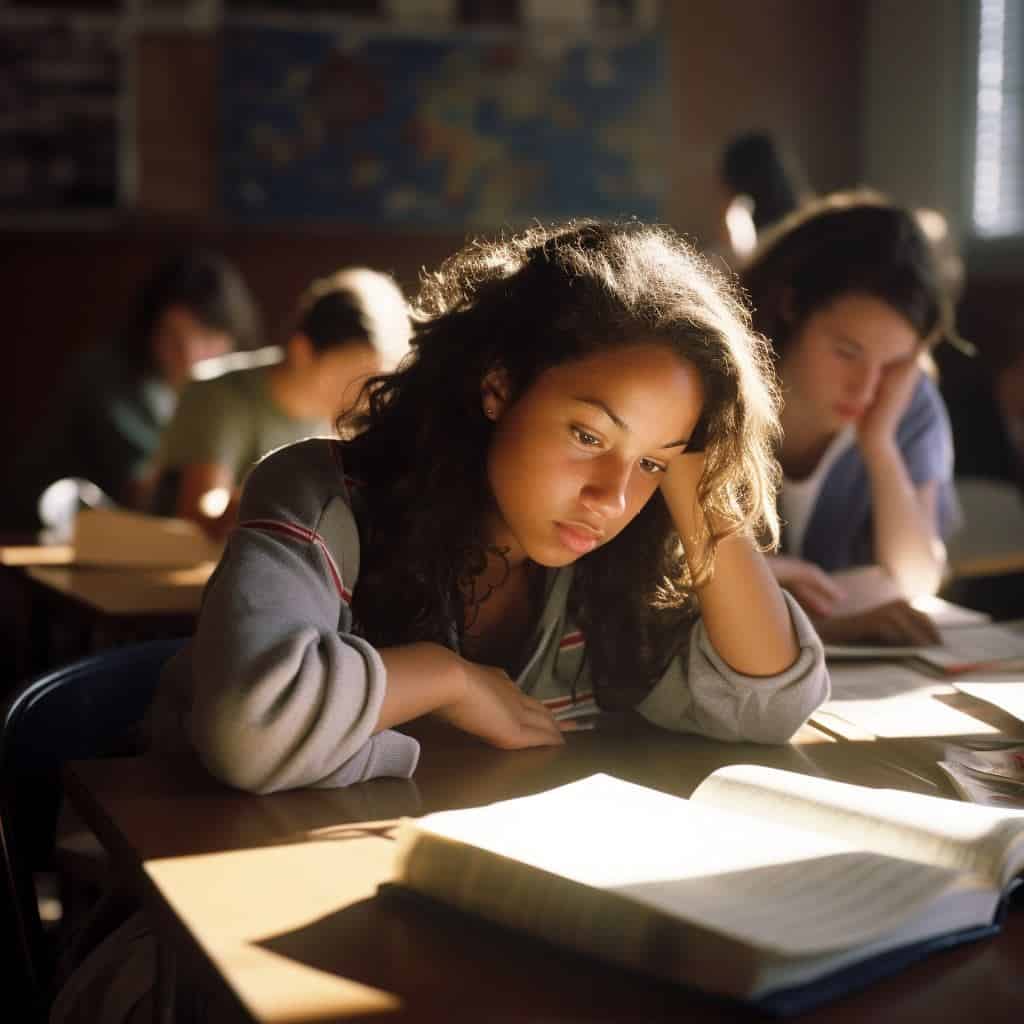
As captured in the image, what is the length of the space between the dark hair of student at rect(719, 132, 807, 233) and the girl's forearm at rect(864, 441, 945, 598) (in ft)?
5.42

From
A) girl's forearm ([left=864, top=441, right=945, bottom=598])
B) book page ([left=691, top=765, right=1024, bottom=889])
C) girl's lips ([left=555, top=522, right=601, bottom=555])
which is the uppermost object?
girl's lips ([left=555, top=522, right=601, bottom=555])

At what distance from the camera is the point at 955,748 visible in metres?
1.22

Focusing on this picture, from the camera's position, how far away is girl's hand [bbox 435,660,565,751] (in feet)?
3.83

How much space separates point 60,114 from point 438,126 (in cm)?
121

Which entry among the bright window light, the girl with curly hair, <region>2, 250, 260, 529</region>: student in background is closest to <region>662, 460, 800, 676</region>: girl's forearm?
the girl with curly hair

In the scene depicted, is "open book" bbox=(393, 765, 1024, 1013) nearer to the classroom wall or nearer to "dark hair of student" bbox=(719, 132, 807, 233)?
"dark hair of student" bbox=(719, 132, 807, 233)

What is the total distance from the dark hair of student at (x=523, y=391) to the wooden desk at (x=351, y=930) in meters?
0.23

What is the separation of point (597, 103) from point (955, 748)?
4034 millimetres

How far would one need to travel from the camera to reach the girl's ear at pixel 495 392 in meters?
1.31

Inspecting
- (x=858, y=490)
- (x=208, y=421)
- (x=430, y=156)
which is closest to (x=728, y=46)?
(x=430, y=156)

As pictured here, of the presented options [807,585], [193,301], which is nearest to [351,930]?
[807,585]

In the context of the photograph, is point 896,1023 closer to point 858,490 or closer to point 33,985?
point 33,985

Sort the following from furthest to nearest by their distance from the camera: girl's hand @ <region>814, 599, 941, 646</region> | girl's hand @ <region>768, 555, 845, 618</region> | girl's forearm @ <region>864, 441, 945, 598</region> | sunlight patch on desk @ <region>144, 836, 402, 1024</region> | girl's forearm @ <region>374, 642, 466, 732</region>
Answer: girl's forearm @ <region>864, 441, 945, 598</region>
girl's hand @ <region>768, 555, 845, 618</region>
girl's hand @ <region>814, 599, 941, 646</region>
girl's forearm @ <region>374, 642, 466, 732</region>
sunlight patch on desk @ <region>144, 836, 402, 1024</region>

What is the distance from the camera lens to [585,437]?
1223 millimetres
